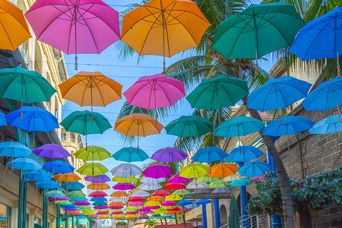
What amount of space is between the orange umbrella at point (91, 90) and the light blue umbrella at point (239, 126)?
10.4 feet

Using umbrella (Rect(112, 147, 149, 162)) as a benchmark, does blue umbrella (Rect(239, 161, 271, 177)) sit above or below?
below

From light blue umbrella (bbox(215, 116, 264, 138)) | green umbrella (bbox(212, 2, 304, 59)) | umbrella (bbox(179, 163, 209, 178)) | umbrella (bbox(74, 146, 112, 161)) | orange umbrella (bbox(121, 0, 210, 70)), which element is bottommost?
umbrella (bbox(179, 163, 209, 178))

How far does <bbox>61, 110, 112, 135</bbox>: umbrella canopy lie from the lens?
48.3 feet

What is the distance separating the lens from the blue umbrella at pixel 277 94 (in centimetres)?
1062

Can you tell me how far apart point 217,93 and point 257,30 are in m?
3.09

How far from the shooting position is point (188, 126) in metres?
15.2

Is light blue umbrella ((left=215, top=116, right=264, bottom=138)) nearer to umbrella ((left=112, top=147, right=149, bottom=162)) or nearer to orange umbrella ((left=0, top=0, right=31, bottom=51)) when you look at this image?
umbrella ((left=112, top=147, right=149, bottom=162))

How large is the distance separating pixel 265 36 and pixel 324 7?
1746 millimetres

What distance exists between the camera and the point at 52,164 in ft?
65.0

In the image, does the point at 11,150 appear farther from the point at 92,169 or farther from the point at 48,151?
the point at 92,169

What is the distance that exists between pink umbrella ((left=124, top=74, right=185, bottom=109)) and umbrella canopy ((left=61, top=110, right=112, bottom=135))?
252cm

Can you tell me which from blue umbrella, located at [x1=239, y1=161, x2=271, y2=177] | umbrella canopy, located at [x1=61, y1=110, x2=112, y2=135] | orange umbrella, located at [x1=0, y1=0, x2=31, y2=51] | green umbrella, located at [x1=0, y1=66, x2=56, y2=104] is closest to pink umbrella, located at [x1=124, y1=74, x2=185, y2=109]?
green umbrella, located at [x1=0, y1=66, x2=56, y2=104]

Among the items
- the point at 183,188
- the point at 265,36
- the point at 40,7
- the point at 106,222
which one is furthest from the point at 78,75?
the point at 106,222

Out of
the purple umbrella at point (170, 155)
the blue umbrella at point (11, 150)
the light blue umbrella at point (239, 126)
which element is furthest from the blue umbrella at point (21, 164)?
the light blue umbrella at point (239, 126)
